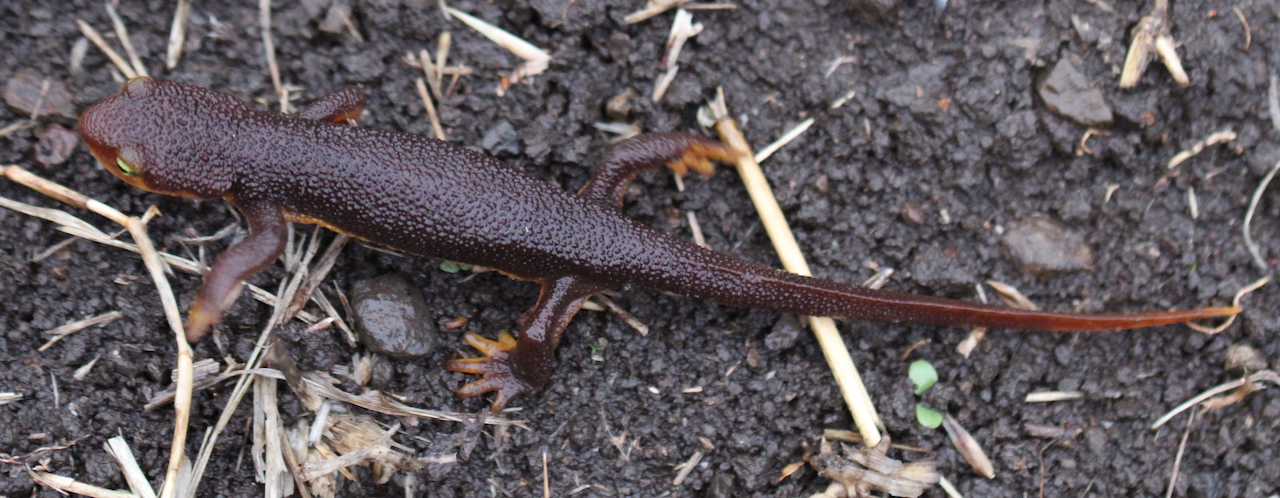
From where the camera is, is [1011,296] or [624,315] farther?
[1011,296]

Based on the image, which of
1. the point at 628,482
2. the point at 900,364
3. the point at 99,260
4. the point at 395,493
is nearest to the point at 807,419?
the point at 900,364

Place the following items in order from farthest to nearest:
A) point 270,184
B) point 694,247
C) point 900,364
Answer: point 900,364 < point 694,247 < point 270,184

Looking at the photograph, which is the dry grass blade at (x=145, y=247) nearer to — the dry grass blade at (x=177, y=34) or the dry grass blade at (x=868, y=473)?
the dry grass blade at (x=177, y=34)

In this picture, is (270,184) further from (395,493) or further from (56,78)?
(395,493)

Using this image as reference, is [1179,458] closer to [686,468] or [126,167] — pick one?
[686,468]

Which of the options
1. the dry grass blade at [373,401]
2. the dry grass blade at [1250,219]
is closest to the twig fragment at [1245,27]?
the dry grass blade at [1250,219]

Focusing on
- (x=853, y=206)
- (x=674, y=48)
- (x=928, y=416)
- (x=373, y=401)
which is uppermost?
(x=674, y=48)

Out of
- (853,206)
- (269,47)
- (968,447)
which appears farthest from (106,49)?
(968,447)
